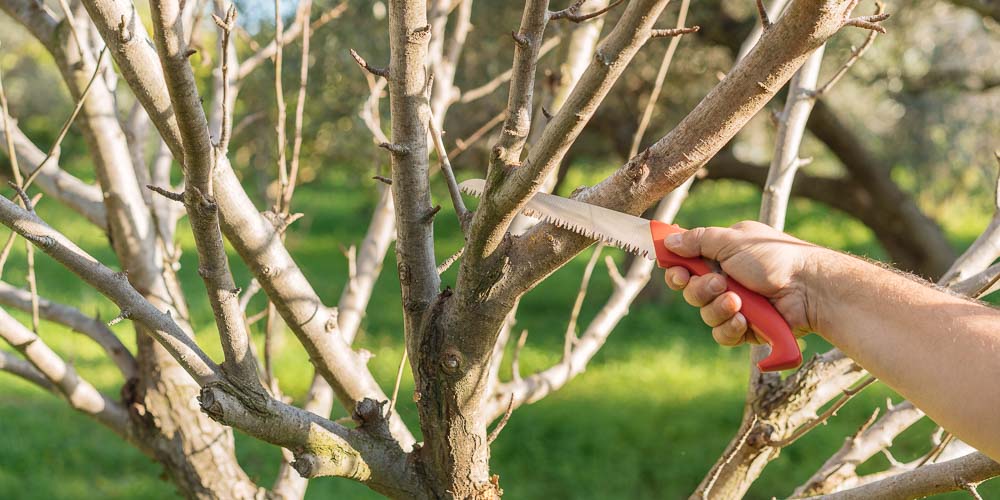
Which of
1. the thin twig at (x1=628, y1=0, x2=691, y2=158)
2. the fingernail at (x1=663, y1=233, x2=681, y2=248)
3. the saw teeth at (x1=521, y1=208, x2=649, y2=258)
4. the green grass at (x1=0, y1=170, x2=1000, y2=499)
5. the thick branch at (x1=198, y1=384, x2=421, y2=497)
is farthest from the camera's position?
the green grass at (x1=0, y1=170, x2=1000, y2=499)

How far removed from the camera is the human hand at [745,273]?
165cm

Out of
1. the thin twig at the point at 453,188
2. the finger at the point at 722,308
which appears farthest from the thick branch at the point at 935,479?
the thin twig at the point at 453,188

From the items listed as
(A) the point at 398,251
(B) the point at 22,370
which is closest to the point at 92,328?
(B) the point at 22,370

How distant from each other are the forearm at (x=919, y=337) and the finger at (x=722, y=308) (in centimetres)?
15

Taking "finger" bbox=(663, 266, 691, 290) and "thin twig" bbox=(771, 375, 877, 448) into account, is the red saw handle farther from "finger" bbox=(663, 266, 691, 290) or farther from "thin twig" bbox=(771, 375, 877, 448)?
"thin twig" bbox=(771, 375, 877, 448)

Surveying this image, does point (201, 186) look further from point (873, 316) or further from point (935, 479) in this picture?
point (935, 479)

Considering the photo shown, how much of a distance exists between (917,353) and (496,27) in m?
6.55

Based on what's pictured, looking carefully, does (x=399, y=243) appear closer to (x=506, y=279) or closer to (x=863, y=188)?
(x=506, y=279)

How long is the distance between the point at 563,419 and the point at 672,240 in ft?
18.7

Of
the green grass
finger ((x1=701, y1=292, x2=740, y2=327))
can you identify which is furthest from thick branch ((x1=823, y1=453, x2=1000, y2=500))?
the green grass

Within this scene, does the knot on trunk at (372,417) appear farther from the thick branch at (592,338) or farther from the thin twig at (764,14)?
the thin twig at (764,14)

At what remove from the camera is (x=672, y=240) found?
183 centimetres

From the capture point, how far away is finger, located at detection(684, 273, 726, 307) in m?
1.74

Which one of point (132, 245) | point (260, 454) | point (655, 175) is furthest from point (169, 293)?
point (260, 454)
